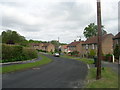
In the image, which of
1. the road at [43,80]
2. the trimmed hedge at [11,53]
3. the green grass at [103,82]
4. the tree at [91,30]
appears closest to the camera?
the green grass at [103,82]

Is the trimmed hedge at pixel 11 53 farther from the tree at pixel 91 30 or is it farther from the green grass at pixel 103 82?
the tree at pixel 91 30

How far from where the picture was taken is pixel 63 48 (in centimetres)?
11625

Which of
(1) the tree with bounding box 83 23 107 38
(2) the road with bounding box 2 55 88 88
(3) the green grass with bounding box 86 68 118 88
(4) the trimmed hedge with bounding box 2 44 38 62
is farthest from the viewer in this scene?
(1) the tree with bounding box 83 23 107 38

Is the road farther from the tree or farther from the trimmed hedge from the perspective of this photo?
the tree

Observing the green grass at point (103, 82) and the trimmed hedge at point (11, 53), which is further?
the trimmed hedge at point (11, 53)

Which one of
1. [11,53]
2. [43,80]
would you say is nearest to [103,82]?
[43,80]

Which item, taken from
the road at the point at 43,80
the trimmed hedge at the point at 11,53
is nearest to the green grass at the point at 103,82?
the road at the point at 43,80

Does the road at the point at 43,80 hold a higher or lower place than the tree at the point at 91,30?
lower

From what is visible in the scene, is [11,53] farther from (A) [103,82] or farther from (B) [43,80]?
(A) [103,82]

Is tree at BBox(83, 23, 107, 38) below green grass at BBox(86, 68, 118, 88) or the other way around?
the other way around

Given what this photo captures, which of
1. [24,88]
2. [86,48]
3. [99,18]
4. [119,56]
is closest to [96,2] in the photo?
[99,18]

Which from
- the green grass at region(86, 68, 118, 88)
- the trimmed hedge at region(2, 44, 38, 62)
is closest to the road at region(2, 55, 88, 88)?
the green grass at region(86, 68, 118, 88)

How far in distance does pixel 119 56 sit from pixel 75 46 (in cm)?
4367

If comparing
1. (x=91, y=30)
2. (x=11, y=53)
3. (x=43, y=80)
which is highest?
(x=91, y=30)
